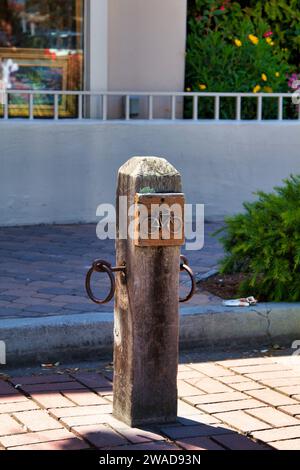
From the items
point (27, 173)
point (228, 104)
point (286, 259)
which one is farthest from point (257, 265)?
point (228, 104)

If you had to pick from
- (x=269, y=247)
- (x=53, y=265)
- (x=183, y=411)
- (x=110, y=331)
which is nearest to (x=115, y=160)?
(x=53, y=265)

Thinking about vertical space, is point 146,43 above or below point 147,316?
above

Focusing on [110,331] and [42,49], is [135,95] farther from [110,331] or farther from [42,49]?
[110,331]

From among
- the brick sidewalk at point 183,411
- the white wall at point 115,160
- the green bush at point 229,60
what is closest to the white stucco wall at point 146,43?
the green bush at point 229,60

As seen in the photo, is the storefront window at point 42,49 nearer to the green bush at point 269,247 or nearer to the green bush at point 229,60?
the green bush at point 229,60

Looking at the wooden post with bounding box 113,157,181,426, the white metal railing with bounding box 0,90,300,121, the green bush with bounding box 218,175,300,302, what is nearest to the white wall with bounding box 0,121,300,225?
the white metal railing with bounding box 0,90,300,121

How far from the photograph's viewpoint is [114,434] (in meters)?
4.11

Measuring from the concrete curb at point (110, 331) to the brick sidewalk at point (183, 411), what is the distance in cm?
22

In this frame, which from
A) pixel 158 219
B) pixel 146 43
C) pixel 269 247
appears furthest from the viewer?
pixel 146 43

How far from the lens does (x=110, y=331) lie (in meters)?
5.39

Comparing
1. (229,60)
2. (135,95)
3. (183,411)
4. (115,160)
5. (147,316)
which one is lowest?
(183,411)

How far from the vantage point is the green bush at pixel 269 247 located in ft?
19.4

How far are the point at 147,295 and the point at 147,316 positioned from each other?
3.6 inches

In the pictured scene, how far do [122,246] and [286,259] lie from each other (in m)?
1.95
